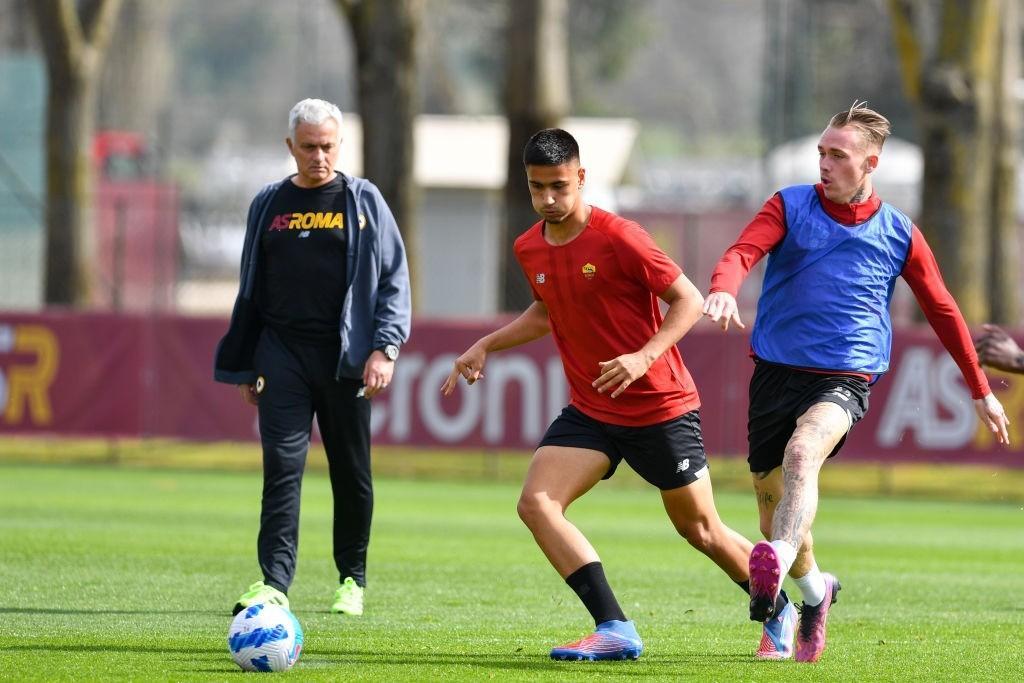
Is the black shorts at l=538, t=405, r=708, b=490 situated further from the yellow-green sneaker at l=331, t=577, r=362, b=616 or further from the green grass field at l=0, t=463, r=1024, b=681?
the yellow-green sneaker at l=331, t=577, r=362, b=616

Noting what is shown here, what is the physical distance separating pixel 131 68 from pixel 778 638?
5417cm

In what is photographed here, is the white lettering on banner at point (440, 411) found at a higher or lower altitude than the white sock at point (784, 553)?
lower

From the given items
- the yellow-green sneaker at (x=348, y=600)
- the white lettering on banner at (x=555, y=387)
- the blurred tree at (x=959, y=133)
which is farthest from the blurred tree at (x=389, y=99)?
the yellow-green sneaker at (x=348, y=600)

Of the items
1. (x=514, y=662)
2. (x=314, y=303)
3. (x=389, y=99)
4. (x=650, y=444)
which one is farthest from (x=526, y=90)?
(x=514, y=662)

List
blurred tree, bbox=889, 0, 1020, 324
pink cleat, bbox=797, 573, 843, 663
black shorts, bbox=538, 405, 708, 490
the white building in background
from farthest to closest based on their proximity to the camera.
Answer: the white building in background, blurred tree, bbox=889, 0, 1020, 324, pink cleat, bbox=797, 573, 843, 663, black shorts, bbox=538, 405, 708, 490

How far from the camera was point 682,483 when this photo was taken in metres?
7.59

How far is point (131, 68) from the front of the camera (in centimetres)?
5922

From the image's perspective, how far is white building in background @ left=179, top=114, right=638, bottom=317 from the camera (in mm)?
35719

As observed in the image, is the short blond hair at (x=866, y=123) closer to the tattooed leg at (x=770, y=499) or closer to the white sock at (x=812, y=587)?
the tattooed leg at (x=770, y=499)

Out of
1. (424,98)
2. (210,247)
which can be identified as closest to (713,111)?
(424,98)

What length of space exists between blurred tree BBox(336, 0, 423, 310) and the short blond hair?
571 inches

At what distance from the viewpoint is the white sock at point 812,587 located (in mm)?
7734

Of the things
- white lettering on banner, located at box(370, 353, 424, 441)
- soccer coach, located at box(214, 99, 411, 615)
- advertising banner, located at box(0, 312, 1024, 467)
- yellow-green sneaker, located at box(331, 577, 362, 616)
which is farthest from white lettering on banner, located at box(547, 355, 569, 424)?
soccer coach, located at box(214, 99, 411, 615)

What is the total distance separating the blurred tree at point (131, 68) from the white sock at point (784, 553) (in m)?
49.2
